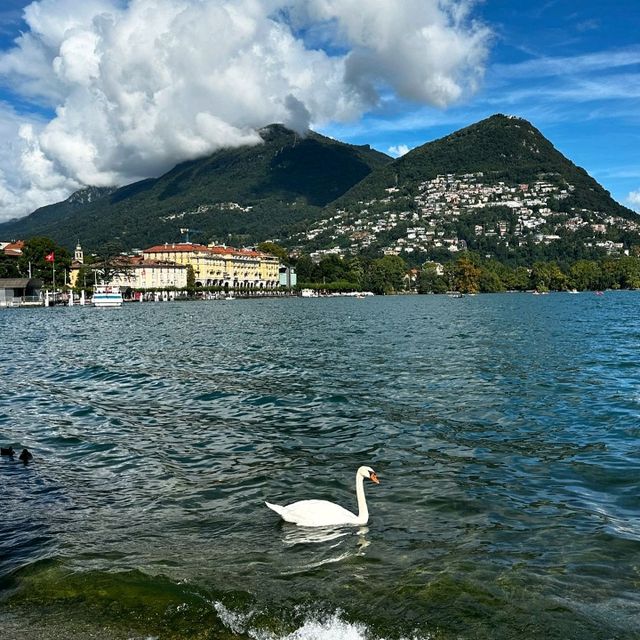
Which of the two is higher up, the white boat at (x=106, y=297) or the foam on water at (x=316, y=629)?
the white boat at (x=106, y=297)

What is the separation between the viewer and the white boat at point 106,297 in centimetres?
10831

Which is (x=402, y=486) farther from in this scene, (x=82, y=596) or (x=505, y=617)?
(x=82, y=596)

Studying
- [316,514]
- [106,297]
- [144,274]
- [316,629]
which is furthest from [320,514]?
[144,274]

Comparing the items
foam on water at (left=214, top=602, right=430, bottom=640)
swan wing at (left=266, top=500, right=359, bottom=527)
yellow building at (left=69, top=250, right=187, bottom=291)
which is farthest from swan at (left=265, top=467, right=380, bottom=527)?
yellow building at (left=69, top=250, right=187, bottom=291)

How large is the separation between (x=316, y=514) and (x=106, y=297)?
10730cm

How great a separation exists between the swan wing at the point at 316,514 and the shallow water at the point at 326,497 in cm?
22

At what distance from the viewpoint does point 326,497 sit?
32.3 feet

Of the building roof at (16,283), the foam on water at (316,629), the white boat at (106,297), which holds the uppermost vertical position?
the building roof at (16,283)

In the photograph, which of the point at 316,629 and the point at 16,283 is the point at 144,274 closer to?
the point at 16,283

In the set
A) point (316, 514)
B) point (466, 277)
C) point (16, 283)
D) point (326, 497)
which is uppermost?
point (466, 277)

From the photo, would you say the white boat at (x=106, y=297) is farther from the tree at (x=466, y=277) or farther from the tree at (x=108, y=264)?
the tree at (x=466, y=277)

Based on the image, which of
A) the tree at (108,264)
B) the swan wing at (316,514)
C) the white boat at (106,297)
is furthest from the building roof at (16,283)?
the swan wing at (316,514)

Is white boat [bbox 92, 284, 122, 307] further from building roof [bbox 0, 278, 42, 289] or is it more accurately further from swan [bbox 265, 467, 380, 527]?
swan [bbox 265, 467, 380, 527]

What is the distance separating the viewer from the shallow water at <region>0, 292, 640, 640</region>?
615 centimetres
